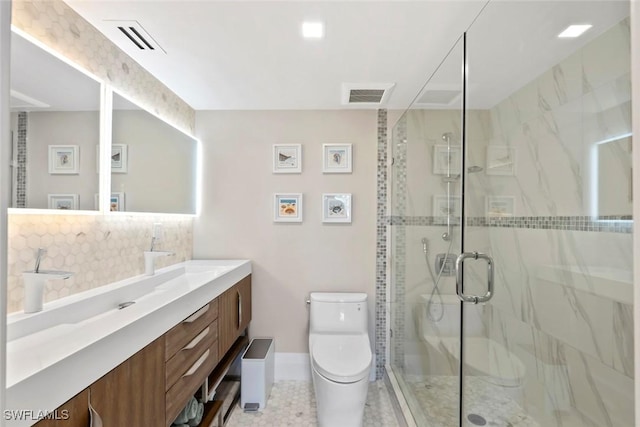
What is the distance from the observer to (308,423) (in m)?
1.95

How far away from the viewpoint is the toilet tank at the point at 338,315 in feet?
7.59

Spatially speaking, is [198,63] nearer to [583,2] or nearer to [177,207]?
[177,207]

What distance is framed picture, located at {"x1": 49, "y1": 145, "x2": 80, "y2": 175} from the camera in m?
1.27

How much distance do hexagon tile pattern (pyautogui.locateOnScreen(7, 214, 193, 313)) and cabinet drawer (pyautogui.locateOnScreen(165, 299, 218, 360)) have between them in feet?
1.69

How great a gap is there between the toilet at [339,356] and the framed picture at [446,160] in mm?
1170

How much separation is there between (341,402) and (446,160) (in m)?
1.49

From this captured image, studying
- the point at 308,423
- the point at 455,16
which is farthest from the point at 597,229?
the point at 308,423

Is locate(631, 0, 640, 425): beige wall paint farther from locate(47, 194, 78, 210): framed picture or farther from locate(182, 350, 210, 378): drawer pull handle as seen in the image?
locate(47, 194, 78, 210): framed picture

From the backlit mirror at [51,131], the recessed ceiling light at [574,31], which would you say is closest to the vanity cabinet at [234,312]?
the backlit mirror at [51,131]

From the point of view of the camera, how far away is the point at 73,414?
0.79 m

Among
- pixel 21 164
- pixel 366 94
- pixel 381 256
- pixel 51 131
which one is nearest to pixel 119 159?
pixel 51 131

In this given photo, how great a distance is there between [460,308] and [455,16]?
1.38 m

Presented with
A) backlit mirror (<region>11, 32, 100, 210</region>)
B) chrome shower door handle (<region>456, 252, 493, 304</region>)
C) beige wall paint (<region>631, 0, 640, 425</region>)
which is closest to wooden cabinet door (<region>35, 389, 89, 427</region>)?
backlit mirror (<region>11, 32, 100, 210</region>)

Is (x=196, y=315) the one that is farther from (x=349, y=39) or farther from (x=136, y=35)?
(x=349, y=39)
